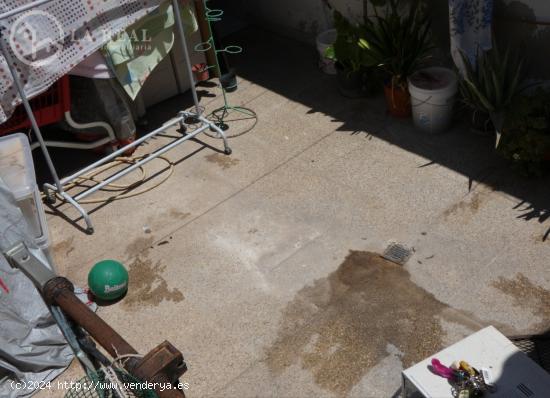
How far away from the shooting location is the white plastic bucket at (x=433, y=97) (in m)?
5.72

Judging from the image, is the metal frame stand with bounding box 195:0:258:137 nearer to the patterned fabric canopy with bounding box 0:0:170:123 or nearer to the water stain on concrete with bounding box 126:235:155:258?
the patterned fabric canopy with bounding box 0:0:170:123

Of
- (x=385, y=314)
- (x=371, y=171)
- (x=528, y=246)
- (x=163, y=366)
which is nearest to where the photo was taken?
(x=163, y=366)

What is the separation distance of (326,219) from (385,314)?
117 cm

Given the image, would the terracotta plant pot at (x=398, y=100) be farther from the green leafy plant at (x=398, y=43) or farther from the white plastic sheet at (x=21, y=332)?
the white plastic sheet at (x=21, y=332)

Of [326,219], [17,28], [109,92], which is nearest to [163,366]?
[326,219]

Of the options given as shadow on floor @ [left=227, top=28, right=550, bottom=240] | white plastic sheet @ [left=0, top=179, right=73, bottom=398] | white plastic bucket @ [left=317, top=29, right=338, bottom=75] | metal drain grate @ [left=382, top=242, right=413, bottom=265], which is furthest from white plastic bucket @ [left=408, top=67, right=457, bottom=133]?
white plastic sheet @ [left=0, top=179, right=73, bottom=398]

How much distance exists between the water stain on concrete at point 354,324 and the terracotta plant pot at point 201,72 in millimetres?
3617

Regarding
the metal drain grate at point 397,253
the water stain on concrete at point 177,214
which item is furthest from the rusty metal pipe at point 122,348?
the water stain on concrete at point 177,214

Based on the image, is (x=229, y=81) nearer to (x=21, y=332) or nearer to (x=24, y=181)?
(x=24, y=181)

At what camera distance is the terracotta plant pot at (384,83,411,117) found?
6102 millimetres

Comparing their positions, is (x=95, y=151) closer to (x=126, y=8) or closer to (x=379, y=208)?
(x=126, y=8)

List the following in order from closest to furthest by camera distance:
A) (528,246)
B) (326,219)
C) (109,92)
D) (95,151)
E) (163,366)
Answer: (163,366) < (528,246) < (326,219) < (109,92) < (95,151)

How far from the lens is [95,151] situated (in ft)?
21.1

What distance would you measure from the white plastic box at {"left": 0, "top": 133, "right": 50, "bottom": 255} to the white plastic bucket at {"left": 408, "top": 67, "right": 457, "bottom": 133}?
3608 mm
